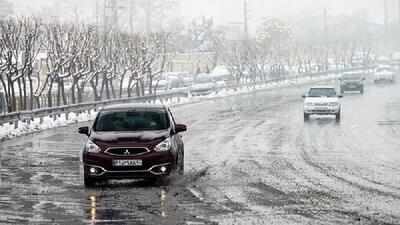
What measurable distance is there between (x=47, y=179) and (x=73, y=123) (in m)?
21.0

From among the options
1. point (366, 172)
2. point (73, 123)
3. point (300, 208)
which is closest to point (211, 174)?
point (366, 172)

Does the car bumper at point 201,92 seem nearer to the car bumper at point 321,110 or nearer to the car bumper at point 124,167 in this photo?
the car bumper at point 321,110

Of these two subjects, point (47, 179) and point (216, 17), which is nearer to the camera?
point (47, 179)

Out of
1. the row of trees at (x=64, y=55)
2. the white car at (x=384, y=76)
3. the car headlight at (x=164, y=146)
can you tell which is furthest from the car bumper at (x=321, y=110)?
the white car at (x=384, y=76)

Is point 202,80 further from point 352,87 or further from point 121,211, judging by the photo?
point 121,211

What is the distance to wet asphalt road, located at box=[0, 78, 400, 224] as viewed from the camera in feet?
38.1

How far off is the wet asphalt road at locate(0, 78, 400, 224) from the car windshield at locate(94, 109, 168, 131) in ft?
3.49

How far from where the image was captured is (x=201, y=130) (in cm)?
3095

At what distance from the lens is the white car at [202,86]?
62.7 metres

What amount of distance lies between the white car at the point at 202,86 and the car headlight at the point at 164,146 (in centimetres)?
4677

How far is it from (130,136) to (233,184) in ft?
6.85

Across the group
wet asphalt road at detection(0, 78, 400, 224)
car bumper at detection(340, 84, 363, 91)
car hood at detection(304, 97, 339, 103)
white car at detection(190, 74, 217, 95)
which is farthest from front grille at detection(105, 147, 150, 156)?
car bumper at detection(340, 84, 363, 91)

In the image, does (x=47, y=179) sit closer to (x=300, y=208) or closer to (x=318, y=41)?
(x=300, y=208)

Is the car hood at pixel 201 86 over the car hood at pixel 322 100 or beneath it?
beneath
